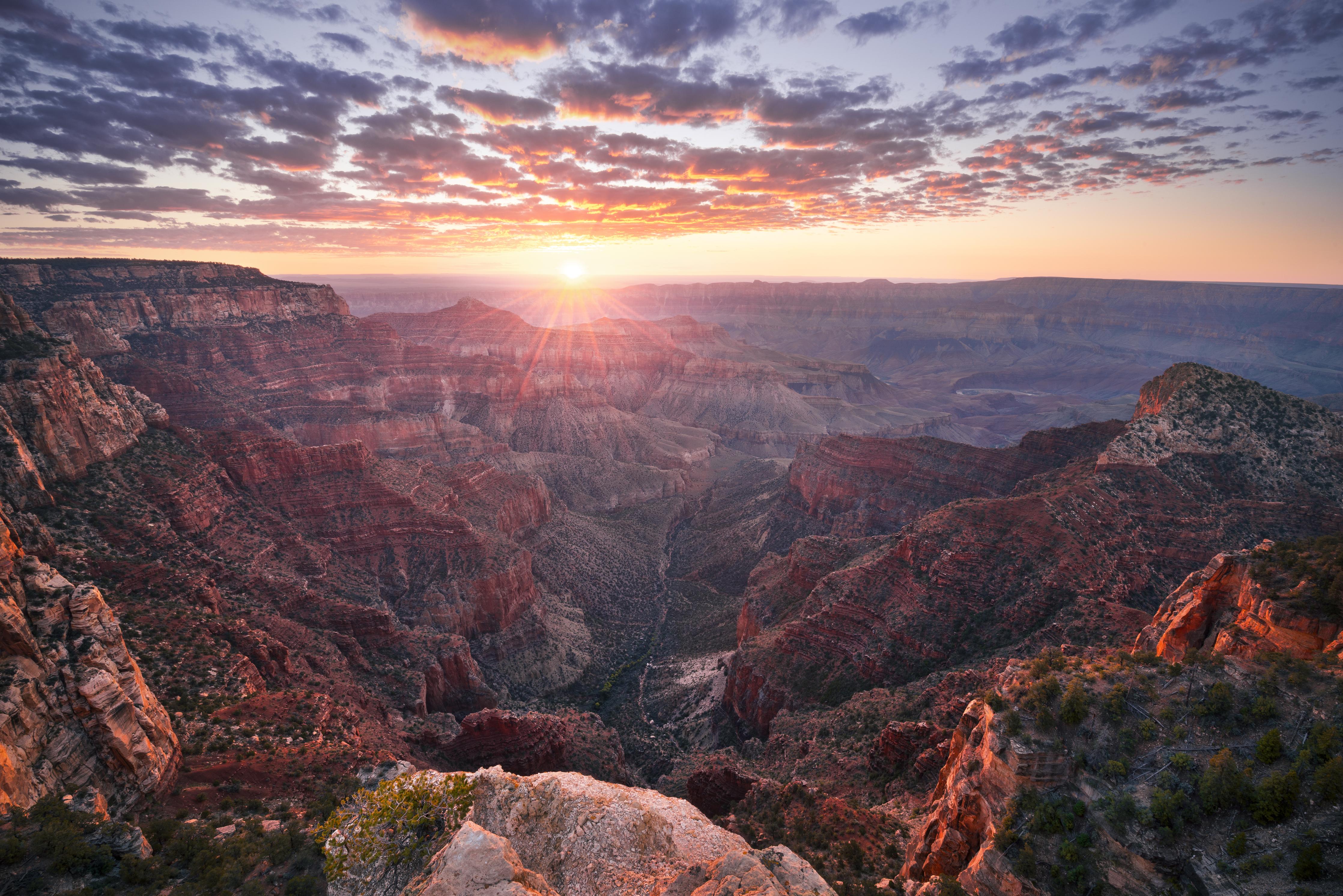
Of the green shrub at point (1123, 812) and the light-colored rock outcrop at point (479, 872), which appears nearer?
the light-colored rock outcrop at point (479, 872)

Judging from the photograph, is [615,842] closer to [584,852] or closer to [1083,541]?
[584,852]

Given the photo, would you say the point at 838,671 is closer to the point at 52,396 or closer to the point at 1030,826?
the point at 1030,826

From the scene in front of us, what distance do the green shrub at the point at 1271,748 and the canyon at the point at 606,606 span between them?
4.74ft

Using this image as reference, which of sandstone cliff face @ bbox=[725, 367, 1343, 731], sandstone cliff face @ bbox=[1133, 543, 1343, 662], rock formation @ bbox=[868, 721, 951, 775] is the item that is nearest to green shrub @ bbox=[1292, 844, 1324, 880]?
sandstone cliff face @ bbox=[1133, 543, 1343, 662]

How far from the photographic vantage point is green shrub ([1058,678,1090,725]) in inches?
686

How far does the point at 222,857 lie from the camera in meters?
16.2

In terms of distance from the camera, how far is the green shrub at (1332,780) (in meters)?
12.7

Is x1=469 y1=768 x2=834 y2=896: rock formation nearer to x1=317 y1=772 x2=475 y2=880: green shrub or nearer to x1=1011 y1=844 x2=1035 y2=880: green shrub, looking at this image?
x1=317 y1=772 x2=475 y2=880: green shrub

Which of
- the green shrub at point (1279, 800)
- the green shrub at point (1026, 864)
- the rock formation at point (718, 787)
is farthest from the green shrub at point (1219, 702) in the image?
the rock formation at point (718, 787)

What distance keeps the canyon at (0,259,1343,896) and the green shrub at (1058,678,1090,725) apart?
2.90 ft

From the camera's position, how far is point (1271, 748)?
14.4 metres

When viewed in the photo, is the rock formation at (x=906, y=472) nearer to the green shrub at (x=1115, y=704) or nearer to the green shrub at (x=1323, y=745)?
the green shrub at (x=1115, y=704)

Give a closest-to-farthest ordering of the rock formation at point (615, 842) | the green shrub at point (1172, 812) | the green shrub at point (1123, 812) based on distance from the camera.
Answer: the green shrub at point (1172, 812) → the rock formation at point (615, 842) → the green shrub at point (1123, 812)

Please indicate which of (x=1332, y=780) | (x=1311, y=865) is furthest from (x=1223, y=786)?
(x=1311, y=865)
